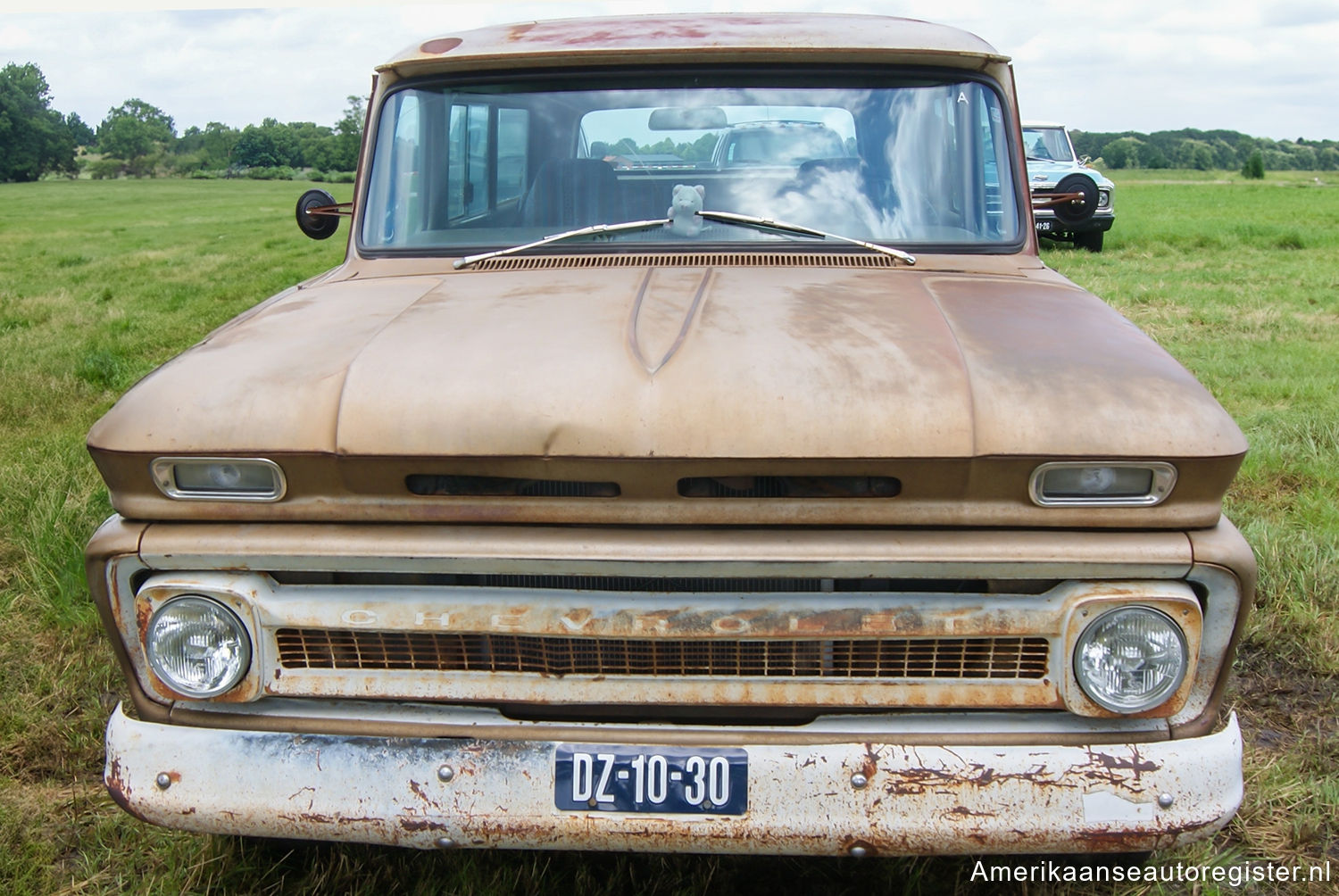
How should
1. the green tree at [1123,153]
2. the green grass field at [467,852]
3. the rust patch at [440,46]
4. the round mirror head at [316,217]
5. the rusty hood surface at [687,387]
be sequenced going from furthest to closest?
the green tree at [1123,153], the round mirror head at [316,217], the rust patch at [440,46], the green grass field at [467,852], the rusty hood surface at [687,387]

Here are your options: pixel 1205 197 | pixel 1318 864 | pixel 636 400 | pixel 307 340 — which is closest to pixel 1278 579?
pixel 1318 864

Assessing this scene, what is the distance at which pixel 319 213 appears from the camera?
3416mm

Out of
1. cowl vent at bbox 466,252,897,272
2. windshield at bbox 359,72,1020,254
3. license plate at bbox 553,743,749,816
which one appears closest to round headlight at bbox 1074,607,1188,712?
license plate at bbox 553,743,749,816

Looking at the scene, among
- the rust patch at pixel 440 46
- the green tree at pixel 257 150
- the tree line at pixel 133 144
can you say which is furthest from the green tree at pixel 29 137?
the rust patch at pixel 440 46

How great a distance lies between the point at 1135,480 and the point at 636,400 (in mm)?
824

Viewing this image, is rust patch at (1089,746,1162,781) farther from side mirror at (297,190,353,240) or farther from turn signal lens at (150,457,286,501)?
side mirror at (297,190,353,240)

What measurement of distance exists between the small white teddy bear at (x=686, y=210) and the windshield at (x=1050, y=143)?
13.8 m

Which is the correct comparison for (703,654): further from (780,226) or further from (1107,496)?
(780,226)

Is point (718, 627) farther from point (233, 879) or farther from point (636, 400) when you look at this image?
point (233, 879)

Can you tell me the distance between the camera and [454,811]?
192 centimetres

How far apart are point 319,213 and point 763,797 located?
2.36 meters

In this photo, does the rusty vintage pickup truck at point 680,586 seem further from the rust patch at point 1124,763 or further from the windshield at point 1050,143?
the windshield at point 1050,143

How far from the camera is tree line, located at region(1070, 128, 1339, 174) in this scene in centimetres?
6222

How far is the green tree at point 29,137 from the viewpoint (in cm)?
6188
